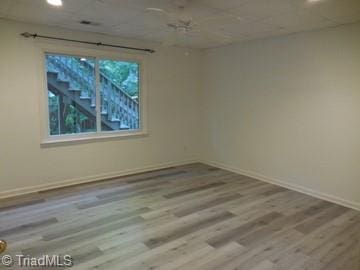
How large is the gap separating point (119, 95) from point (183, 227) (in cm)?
273

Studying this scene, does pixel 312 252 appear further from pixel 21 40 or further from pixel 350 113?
pixel 21 40

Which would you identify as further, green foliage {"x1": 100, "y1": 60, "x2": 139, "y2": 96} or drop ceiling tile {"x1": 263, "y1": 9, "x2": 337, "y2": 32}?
green foliage {"x1": 100, "y1": 60, "x2": 139, "y2": 96}

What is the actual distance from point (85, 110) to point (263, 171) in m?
3.08

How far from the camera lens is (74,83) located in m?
4.47

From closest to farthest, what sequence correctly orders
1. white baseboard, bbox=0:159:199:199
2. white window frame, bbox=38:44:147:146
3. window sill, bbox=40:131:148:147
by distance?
1. white baseboard, bbox=0:159:199:199
2. white window frame, bbox=38:44:147:146
3. window sill, bbox=40:131:148:147

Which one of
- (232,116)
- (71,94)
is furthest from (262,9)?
(71,94)

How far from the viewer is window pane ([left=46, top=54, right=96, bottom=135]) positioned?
4266mm

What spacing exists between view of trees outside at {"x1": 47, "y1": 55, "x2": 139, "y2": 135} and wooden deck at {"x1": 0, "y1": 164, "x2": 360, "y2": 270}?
962 millimetres

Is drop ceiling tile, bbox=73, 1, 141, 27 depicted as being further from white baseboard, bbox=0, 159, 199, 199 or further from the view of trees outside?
white baseboard, bbox=0, 159, 199, 199

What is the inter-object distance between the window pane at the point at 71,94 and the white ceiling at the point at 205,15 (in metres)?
0.57

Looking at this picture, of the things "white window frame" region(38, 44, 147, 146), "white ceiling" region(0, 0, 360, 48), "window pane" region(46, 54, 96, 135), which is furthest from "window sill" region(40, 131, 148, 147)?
"white ceiling" region(0, 0, 360, 48)

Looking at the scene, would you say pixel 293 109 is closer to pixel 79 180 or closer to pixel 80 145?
pixel 80 145

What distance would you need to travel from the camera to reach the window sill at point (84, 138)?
4222mm

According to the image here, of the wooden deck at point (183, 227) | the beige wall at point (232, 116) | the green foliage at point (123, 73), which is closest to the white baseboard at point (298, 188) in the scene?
the beige wall at point (232, 116)
